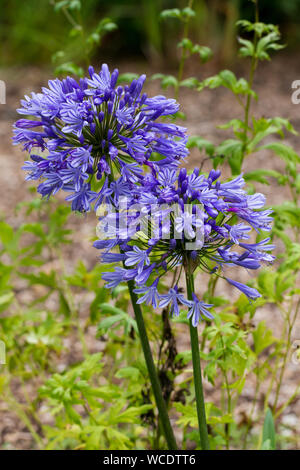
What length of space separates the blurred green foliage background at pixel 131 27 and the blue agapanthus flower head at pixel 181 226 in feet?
24.2

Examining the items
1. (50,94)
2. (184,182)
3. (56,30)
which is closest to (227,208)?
(184,182)

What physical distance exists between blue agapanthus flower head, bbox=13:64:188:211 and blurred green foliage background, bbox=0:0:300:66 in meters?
7.10

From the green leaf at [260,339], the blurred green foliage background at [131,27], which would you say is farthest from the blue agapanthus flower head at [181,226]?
the blurred green foliage background at [131,27]

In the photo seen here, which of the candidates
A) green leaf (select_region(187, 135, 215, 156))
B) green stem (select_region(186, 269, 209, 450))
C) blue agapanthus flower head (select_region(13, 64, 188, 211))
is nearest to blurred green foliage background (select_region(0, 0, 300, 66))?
green leaf (select_region(187, 135, 215, 156))

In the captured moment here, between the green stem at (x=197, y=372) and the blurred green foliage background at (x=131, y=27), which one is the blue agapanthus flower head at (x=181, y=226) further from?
the blurred green foliage background at (x=131, y=27)

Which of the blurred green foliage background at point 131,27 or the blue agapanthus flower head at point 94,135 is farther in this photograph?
the blurred green foliage background at point 131,27

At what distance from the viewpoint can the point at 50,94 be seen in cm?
187

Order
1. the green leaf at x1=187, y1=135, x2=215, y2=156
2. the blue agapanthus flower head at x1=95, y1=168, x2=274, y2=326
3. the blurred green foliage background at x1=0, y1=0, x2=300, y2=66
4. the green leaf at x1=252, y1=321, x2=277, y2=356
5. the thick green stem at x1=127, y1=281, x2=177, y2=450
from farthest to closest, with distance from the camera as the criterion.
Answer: the blurred green foliage background at x1=0, y1=0, x2=300, y2=66, the green leaf at x1=252, y1=321, x2=277, y2=356, the green leaf at x1=187, y1=135, x2=215, y2=156, the thick green stem at x1=127, y1=281, x2=177, y2=450, the blue agapanthus flower head at x1=95, y1=168, x2=274, y2=326

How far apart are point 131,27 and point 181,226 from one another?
8686 millimetres

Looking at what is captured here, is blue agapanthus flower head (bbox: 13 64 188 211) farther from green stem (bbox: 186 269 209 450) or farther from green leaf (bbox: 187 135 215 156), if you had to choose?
green leaf (bbox: 187 135 215 156)

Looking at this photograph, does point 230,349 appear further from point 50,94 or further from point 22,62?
point 22,62

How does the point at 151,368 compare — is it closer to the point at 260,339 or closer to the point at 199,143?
the point at 260,339

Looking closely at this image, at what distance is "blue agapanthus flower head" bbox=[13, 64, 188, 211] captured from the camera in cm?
180

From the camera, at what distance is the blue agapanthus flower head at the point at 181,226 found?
1704mm
